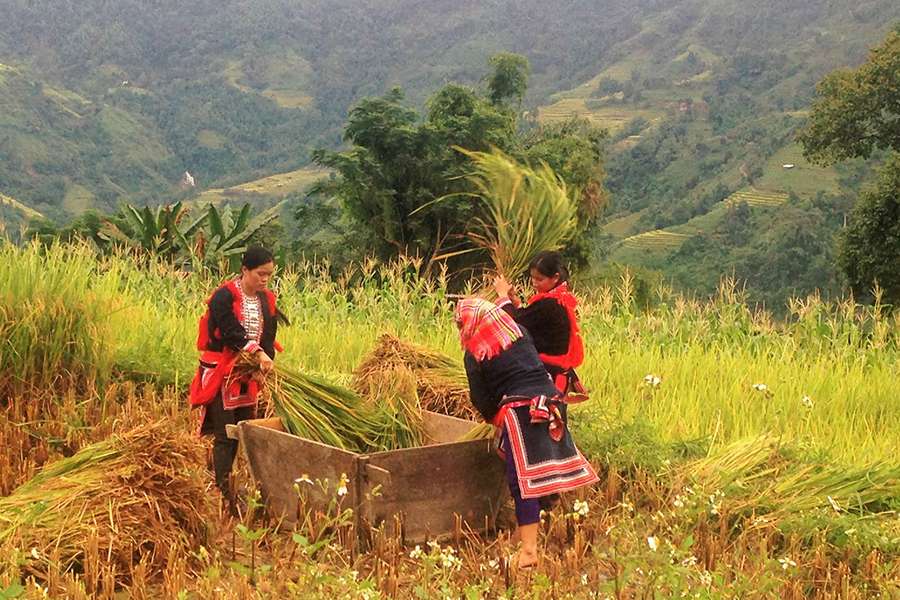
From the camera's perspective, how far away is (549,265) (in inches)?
206

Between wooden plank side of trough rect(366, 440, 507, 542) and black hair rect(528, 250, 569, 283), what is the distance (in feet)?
3.12

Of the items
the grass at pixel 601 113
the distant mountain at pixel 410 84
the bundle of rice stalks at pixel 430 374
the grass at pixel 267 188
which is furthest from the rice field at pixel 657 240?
the bundle of rice stalks at pixel 430 374

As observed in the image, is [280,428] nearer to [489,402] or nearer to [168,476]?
[168,476]

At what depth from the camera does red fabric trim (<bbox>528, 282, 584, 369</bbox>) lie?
17.3ft

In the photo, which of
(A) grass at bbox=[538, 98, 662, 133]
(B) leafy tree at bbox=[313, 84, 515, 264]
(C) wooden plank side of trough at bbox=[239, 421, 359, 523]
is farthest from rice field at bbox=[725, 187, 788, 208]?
(C) wooden plank side of trough at bbox=[239, 421, 359, 523]

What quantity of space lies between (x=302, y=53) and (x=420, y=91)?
106ft

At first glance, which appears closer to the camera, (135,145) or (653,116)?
(653,116)

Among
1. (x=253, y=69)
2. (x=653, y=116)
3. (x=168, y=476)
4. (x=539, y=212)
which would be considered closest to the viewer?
(x=168, y=476)

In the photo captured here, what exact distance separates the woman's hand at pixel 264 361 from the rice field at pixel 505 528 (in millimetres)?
307

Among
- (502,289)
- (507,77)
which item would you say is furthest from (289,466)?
(507,77)

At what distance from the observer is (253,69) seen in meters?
157

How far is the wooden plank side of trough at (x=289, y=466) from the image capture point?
4.59m

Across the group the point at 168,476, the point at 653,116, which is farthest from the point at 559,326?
the point at 653,116

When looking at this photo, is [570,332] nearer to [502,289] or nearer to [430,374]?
[502,289]
